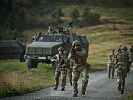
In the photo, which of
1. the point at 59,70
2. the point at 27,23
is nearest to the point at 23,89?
the point at 59,70

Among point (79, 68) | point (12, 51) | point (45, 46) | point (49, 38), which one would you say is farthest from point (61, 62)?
point (12, 51)

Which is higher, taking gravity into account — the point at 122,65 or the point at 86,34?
the point at 86,34

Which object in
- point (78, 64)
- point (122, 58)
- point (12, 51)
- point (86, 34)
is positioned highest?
point (86, 34)

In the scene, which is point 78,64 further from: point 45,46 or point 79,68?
point 45,46

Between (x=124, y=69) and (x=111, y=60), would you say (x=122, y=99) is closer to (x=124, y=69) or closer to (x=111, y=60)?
(x=124, y=69)

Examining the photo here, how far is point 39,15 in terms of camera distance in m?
117

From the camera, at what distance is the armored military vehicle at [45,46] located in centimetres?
1998

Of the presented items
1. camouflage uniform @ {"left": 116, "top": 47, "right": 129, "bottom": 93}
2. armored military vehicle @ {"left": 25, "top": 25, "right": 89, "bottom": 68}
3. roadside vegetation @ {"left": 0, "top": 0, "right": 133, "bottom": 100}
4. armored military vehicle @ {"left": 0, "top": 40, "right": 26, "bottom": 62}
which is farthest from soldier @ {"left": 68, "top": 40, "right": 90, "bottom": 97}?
armored military vehicle @ {"left": 0, "top": 40, "right": 26, "bottom": 62}

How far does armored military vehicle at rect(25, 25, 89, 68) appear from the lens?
1998cm

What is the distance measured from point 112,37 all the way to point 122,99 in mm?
50538

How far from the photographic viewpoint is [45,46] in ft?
66.0

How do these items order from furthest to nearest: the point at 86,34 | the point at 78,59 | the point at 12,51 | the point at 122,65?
1. the point at 86,34
2. the point at 12,51
3. the point at 122,65
4. the point at 78,59

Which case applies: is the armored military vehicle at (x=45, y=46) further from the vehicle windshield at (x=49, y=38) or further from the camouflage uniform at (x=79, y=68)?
the camouflage uniform at (x=79, y=68)

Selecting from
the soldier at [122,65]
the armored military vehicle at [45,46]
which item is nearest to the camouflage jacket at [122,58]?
the soldier at [122,65]
